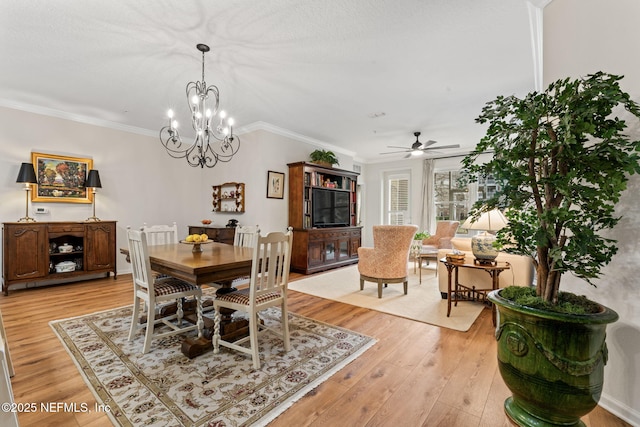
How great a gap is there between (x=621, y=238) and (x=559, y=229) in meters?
0.54

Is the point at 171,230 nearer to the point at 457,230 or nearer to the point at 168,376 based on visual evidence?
the point at 168,376

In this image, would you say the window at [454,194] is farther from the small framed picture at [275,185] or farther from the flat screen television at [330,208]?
the small framed picture at [275,185]

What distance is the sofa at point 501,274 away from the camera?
3.25 metres

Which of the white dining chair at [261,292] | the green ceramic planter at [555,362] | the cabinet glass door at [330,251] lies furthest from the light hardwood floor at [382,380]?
the cabinet glass door at [330,251]

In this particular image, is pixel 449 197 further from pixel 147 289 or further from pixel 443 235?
pixel 147 289

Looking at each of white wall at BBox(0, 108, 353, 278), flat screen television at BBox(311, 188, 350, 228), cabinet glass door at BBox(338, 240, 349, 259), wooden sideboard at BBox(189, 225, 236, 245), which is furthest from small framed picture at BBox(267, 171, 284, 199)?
cabinet glass door at BBox(338, 240, 349, 259)

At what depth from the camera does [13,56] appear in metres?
2.94

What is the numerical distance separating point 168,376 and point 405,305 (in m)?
2.68

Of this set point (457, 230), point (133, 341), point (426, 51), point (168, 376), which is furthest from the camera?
point (457, 230)

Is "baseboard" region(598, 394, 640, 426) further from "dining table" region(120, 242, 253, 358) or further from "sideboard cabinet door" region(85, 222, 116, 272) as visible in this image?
"sideboard cabinet door" region(85, 222, 116, 272)

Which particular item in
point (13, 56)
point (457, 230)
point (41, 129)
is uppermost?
point (13, 56)

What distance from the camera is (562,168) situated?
4.71 feet

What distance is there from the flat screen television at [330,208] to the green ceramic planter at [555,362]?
14.6 ft

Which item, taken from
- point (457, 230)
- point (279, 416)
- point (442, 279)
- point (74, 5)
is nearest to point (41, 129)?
point (74, 5)
